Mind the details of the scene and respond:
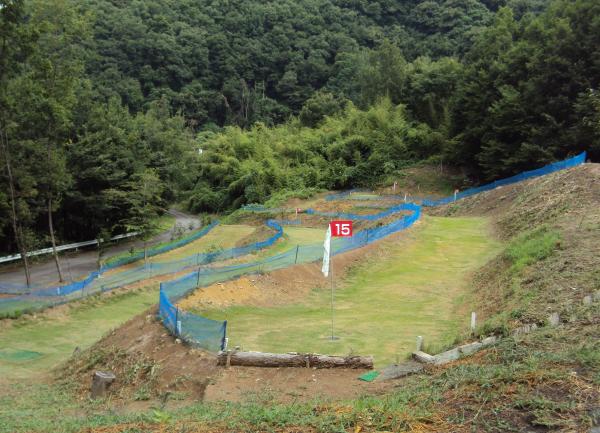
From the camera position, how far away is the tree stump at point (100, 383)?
13.4m

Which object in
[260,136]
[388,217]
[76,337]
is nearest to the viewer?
[76,337]

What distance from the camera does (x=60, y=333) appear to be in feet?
72.8

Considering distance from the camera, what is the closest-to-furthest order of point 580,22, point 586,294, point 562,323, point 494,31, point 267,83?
point 562,323
point 586,294
point 580,22
point 494,31
point 267,83

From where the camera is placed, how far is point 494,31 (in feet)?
178

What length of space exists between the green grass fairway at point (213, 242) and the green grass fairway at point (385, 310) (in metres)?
14.1

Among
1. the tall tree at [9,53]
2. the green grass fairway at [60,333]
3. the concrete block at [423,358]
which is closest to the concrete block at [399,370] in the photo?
the concrete block at [423,358]

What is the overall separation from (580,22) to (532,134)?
369 inches

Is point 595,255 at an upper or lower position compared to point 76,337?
upper

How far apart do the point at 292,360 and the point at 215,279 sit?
839cm

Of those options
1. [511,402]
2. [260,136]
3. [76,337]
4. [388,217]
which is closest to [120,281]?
[76,337]

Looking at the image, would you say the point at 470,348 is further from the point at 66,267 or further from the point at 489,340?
the point at 66,267

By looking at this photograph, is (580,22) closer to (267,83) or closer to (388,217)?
(388,217)

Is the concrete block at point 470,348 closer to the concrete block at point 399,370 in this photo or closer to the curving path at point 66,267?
the concrete block at point 399,370

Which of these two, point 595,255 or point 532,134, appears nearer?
point 595,255
